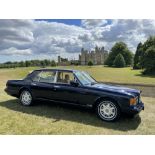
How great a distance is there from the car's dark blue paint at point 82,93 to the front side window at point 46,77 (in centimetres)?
13

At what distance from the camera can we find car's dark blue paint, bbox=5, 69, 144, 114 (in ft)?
21.9

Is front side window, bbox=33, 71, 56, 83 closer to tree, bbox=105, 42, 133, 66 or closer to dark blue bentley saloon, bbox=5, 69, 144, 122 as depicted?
dark blue bentley saloon, bbox=5, 69, 144, 122

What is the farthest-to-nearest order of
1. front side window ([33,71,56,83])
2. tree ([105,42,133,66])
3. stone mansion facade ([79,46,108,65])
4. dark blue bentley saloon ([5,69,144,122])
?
1. stone mansion facade ([79,46,108,65])
2. tree ([105,42,133,66])
3. front side window ([33,71,56,83])
4. dark blue bentley saloon ([5,69,144,122])

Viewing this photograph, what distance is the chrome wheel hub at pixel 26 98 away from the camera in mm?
8413

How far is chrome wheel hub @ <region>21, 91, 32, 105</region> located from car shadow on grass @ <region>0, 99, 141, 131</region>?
0.20m

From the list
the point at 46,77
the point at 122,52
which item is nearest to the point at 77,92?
the point at 46,77

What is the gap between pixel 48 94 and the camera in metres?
7.91

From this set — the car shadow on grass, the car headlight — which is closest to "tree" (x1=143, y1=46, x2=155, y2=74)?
the car shadow on grass

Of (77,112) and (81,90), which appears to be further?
(77,112)

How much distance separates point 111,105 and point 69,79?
161 cm

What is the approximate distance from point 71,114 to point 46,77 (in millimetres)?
1586

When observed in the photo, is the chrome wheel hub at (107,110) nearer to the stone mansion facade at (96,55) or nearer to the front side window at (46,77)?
the front side window at (46,77)

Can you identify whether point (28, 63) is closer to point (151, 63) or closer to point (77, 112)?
point (151, 63)
